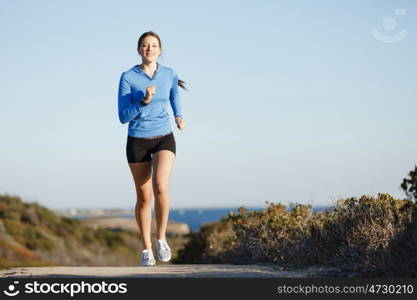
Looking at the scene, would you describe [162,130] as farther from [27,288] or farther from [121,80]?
[27,288]

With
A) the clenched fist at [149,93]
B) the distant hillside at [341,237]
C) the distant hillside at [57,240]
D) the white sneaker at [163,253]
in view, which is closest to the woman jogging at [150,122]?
the white sneaker at [163,253]

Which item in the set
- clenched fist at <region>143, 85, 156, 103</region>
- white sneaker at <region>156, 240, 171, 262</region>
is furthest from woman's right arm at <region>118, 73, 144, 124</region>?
white sneaker at <region>156, 240, 171, 262</region>

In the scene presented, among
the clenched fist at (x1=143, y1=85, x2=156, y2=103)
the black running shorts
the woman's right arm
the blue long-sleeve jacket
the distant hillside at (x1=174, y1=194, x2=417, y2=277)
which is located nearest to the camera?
the distant hillside at (x1=174, y1=194, x2=417, y2=277)

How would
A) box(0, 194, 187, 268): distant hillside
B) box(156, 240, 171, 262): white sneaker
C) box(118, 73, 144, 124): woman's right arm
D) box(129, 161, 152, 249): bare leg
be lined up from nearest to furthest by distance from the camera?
box(118, 73, 144, 124): woman's right arm → box(129, 161, 152, 249): bare leg → box(156, 240, 171, 262): white sneaker → box(0, 194, 187, 268): distant hillside

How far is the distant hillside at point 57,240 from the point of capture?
2362 centimetres

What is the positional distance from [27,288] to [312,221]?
4.96m

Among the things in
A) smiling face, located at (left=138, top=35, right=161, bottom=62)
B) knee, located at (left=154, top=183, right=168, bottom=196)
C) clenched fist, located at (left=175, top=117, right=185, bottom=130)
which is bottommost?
knee, located at (left=154, top=183, right=168, bottom=196)

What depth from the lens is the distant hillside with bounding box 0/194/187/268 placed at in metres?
23.6

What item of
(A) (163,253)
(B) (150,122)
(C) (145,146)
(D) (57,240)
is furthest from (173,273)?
(D) (57,240)

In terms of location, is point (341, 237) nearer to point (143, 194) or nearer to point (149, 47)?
point (143, 194)

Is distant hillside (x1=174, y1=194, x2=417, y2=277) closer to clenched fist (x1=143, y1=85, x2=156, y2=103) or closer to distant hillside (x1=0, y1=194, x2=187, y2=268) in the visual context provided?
clenched fist (x1=143, y1=85, x2=156, y2=103)

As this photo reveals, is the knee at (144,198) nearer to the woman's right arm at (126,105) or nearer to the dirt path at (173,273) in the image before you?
the dirt path at (173,273)

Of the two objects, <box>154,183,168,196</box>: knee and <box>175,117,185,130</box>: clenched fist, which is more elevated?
<box>175,117,185,130</box>: clenched fist

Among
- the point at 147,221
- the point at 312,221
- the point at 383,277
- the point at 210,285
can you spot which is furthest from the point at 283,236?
the point at 210,285
